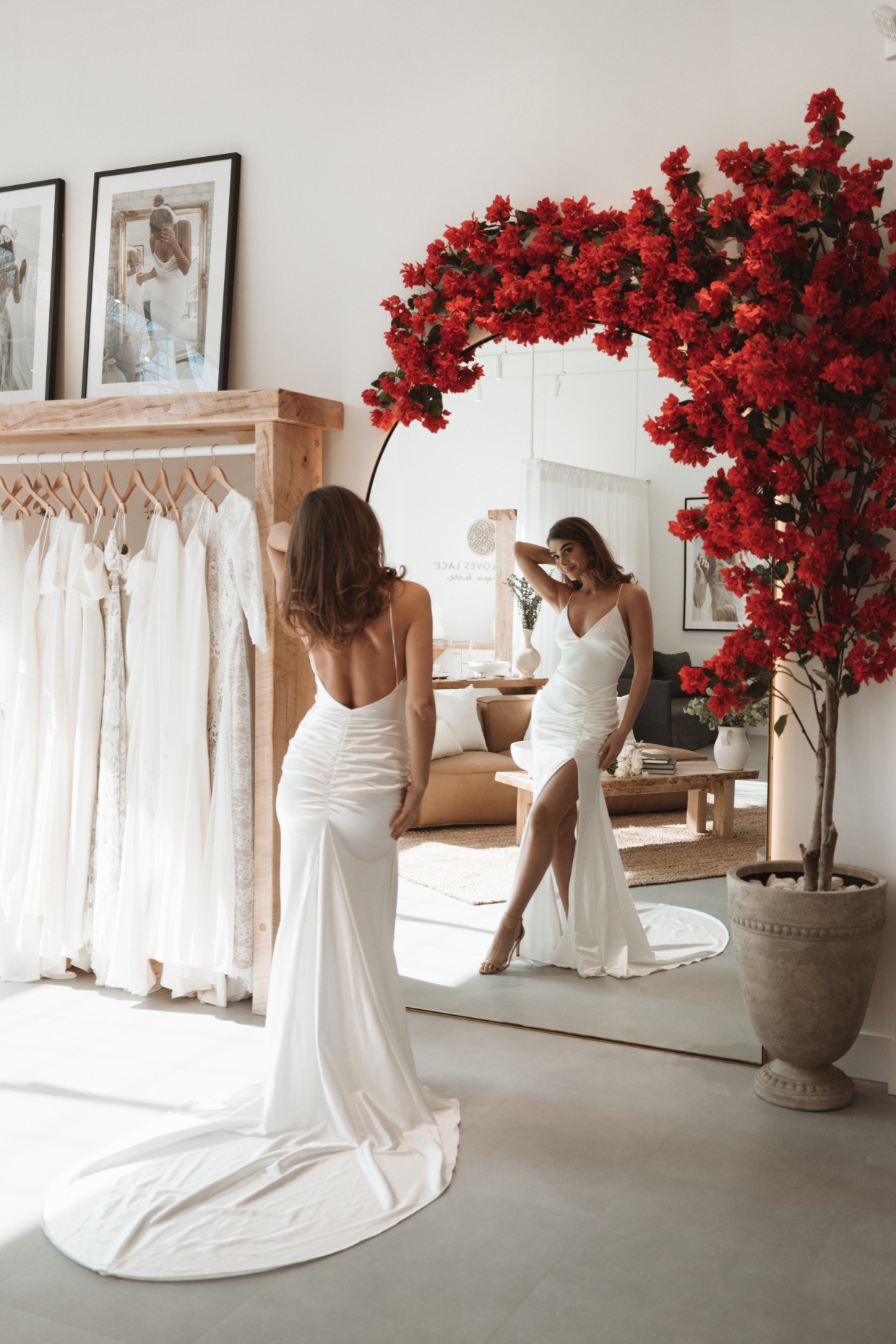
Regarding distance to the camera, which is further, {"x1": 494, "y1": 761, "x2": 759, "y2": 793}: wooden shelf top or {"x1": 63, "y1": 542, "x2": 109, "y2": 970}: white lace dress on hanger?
{"x1": 63, "y1": 542, "x2": 109, "y2": 970}: white lace dress on hanger

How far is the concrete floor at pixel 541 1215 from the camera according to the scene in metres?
2.21

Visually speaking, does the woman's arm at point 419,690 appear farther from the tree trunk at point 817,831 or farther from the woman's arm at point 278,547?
the tree trunk at point 817,831

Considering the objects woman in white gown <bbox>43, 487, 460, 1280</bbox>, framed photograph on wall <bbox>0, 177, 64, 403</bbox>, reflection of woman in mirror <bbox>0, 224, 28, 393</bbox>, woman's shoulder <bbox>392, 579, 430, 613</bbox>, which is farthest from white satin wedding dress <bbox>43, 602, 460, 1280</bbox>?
reflection of woman in mirror <bbox>0, 224, 28, 393</bbox>

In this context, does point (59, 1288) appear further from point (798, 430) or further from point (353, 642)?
point (798, 430)

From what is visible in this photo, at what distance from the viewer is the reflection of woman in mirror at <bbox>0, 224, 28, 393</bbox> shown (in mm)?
4621

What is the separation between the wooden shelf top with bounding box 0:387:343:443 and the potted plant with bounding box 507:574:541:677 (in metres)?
0.85

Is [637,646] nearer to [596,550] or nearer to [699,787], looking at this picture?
[596,550]

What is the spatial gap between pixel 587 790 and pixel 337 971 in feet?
3.74

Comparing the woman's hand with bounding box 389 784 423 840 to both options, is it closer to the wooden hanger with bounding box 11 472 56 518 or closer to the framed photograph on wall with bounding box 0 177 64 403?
the wooden hanger with bounding box 11 472 56 518

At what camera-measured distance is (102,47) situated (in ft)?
14.6

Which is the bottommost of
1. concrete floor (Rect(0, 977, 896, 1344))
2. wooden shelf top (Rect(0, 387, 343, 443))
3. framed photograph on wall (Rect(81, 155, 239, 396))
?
concrete floor (Rect(0, 977, 896, 1344))

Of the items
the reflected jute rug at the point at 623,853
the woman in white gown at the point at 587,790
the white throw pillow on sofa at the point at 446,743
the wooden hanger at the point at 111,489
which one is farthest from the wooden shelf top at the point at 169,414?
the reflected jute rug at the point at 623,853

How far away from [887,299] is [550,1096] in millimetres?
2274

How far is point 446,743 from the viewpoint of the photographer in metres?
3.94
